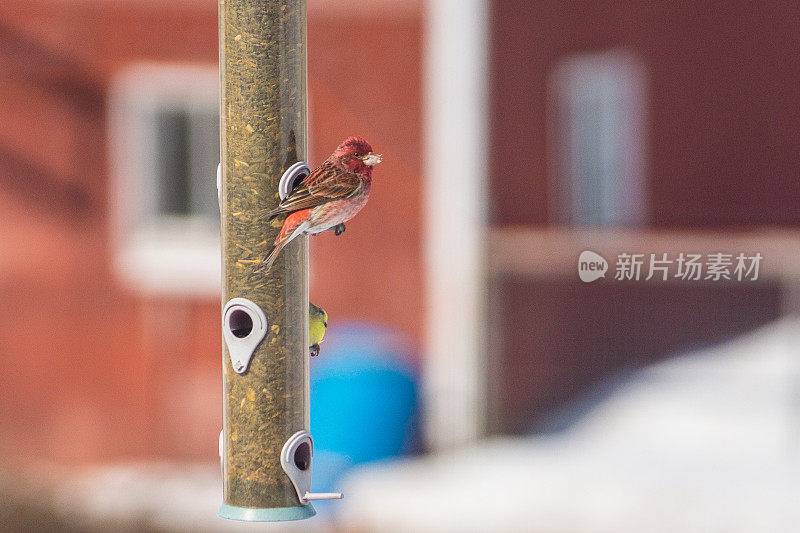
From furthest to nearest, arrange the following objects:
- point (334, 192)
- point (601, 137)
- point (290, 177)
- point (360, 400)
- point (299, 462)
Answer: point (601, 137) → point (360, 400) → point (299, 462) → point (290, 177) → point (334, 192)

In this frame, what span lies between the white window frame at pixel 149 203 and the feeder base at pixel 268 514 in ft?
16.5

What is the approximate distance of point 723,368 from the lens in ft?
24.0

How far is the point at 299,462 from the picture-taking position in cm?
239

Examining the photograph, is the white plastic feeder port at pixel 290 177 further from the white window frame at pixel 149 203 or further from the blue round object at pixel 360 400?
the white window frame at pixel 149 203

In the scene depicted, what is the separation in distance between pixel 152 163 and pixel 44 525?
101 inches

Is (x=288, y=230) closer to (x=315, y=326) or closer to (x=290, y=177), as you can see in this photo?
(x=290, y=177)

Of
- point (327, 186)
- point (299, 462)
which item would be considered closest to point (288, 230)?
point (327, 186)

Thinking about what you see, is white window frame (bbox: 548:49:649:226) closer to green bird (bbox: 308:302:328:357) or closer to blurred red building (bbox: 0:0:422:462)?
blurred red building (bbox: 0:0:422:462)

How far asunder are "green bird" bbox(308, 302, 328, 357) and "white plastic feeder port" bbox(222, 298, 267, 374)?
3.5 inches

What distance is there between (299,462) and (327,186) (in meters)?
0.62

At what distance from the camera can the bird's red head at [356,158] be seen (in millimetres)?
2055

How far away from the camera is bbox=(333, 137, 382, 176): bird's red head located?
80.9 inches

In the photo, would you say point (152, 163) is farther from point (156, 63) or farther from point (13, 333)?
point (13, 333)

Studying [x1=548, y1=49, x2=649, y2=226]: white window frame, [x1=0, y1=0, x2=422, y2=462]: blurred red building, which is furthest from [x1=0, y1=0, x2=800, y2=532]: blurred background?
[x1=548, y1=49, x2=649, y2=226]: white window frame
